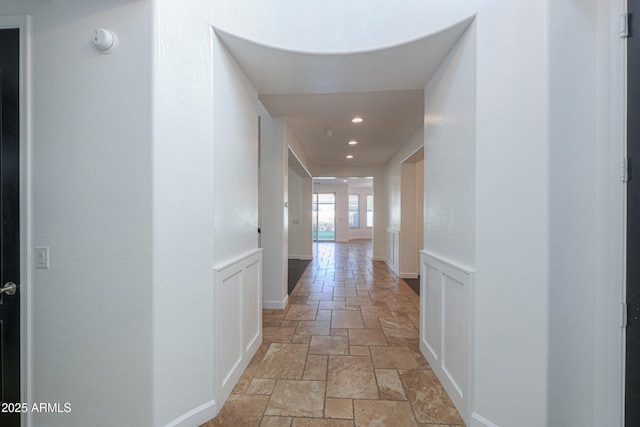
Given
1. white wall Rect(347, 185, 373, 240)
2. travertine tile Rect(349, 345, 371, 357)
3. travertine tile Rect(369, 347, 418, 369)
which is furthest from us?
white wall Rect(347, 185, 373, 240)

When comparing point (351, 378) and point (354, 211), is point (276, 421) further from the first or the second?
point (354, 211)

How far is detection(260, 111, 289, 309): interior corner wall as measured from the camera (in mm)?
3617

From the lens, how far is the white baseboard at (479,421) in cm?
149

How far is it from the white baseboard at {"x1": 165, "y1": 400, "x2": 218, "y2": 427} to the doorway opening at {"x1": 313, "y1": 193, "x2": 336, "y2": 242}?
1040 cm

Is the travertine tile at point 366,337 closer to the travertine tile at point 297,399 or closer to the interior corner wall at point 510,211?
the travertine tile at point 297,399

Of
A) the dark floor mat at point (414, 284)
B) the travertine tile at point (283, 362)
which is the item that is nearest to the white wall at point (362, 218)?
the dark floor mat at point (414, 284)

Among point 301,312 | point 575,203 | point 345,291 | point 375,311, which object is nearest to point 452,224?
point 575,203

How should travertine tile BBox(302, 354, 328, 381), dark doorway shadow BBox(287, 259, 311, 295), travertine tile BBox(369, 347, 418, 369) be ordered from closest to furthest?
travertine tile BBox(302, 354, 328, 381), travertine tile BBox(369, 347, 418, 369), dark doorway shadow BBox(287, 259, 311, 295)

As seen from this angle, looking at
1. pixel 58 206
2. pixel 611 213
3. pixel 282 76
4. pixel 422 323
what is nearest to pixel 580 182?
pixel 611 213

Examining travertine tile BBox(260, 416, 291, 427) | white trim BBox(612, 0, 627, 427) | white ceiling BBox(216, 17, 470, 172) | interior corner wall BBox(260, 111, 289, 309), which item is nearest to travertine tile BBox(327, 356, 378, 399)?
travertine tile BBox(260, 416, 291, 427)

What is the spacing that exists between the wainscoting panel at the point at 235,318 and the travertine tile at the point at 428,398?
128 cm

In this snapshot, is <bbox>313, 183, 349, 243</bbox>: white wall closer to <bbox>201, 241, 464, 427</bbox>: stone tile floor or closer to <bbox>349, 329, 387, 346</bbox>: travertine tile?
<bbox>201, 241, 464, 427</bbox>: stone tile floor

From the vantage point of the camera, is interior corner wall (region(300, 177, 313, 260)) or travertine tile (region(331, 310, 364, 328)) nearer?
travertine tile (region(331, 310, 364, 328))

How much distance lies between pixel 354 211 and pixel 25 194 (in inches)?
482
